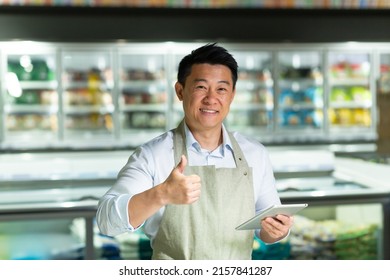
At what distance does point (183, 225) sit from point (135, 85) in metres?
3.32

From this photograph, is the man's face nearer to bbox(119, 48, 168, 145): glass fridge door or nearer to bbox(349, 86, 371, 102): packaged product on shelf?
bbox(119, 48, 168, 145): glass fridge door

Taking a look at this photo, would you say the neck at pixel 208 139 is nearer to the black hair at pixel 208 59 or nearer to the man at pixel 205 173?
the man at pixel 205 173

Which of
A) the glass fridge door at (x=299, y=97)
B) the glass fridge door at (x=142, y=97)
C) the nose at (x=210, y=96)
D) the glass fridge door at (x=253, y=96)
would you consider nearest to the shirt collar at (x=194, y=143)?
the nose at (x=210, y=96)

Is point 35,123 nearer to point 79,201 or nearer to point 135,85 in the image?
point 135,85

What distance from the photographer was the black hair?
1748mm

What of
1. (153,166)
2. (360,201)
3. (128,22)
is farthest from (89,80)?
(153,166)

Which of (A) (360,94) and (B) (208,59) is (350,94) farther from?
(B) (208,59)

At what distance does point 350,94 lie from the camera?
557 centimetres

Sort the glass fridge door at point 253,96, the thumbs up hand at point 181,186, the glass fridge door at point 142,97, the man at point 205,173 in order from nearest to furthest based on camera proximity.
A: 1. the thumbs up hand at point 181,186
2. the man at point 205,173
3. the glass fridge door at point 142,97
4. the glass fridge door at point 253,96

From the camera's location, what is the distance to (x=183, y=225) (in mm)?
1753

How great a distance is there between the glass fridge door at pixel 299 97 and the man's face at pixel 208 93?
3.56 metres

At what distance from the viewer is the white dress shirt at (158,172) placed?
1.61 meters

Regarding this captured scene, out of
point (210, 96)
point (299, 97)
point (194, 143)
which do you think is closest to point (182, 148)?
point (194, 143)

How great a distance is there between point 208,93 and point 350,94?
4.10 meters
